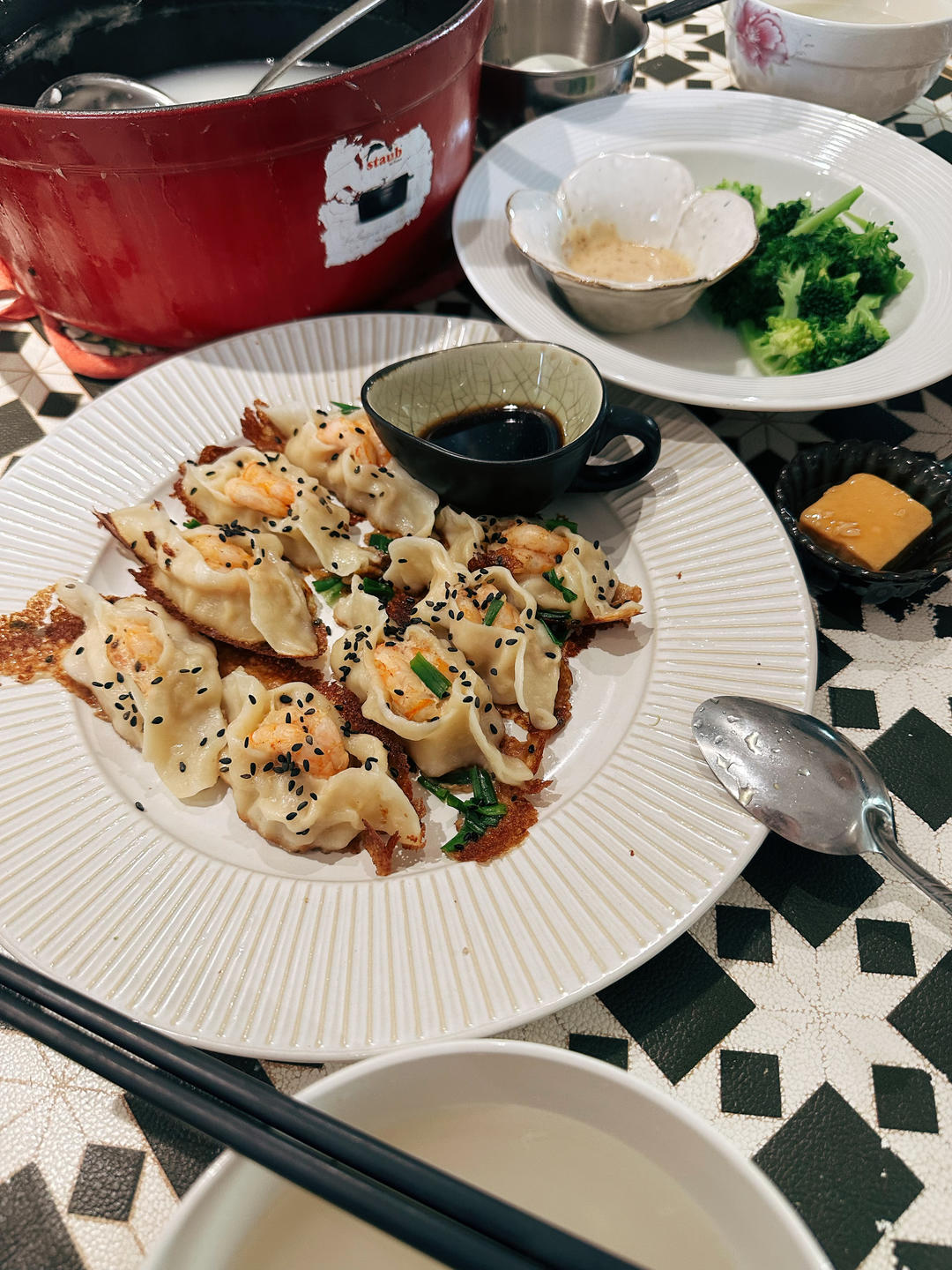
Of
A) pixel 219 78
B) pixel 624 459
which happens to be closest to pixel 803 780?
pixel 624 459

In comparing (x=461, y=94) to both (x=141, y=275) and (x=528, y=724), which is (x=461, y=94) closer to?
(x=141, y=275)

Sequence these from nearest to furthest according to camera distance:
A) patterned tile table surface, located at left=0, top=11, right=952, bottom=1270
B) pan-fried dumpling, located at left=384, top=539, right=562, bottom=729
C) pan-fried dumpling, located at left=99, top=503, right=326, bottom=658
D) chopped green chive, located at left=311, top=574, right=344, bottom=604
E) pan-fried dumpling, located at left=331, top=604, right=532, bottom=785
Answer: patterned tile table surface, located at left=0, top=11, right=952, bottom=1270, pan-fried dumpling, located at left=331, top=604, right=532, bottom=785, pan-fried dumpling, located at left=384, top=539, right=562, bottom=729, pan-fried dumpling, located at left=99, top=503, right=326, bottom=658, chopped green chive, located at left=311, top=574, right=344, bottom=604

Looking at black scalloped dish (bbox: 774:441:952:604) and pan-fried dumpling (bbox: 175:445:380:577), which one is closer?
black scalloped dish (bbox: 774:441:952:604)

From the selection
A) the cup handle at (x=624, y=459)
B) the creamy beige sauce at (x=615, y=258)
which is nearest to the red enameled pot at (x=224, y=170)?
the creamy beige sauce at (x=615, y=258)

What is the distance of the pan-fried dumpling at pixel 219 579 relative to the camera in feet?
7.43

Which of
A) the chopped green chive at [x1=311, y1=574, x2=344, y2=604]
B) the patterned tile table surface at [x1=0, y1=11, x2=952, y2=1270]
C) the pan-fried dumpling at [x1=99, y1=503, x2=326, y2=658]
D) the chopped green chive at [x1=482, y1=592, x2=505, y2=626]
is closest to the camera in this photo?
the patterned tile table surface at [x1=0, y1=11, x2=952, y2=1270]

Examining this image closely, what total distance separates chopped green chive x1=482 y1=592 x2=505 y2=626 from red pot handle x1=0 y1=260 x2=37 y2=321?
2.54 meters

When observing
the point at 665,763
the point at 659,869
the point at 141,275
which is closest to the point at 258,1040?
the point at 659,869

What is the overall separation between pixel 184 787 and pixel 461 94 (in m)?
2.43

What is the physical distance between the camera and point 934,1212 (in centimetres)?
135

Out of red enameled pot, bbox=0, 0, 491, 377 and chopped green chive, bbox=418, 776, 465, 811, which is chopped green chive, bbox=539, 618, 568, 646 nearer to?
chopped green chive, bbox=418, 776, 465, 811

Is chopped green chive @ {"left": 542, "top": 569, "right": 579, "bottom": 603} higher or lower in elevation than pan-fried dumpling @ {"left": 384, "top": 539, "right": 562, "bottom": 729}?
higher

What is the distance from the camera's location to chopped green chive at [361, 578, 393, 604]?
92.4 inches

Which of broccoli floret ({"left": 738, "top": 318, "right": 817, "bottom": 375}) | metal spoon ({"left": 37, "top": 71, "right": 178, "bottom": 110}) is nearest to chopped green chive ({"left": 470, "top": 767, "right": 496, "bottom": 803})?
broccoli floret ({"left": 738, "top": 318, "right": 817, "bottom": 375})
